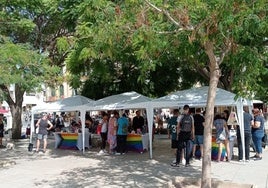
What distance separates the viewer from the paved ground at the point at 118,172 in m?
10.0

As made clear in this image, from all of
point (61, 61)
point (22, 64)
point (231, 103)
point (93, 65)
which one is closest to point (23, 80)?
point (22, 64)

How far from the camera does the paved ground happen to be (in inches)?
394

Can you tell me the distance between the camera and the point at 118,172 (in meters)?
11.8

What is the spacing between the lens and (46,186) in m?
9.98

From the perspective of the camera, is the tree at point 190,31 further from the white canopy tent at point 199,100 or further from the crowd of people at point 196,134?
the white canopy tent at point 199,100

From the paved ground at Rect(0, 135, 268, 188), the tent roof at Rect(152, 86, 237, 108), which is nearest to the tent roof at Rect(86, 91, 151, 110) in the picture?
the tent roof at Rect(152, 86, 237, 108)

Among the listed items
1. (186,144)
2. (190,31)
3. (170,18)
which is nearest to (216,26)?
→ (190,31)

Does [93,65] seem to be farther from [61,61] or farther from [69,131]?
[61,61]

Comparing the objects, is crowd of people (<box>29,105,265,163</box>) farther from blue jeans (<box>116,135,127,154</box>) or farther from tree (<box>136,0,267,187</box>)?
tree (<box>136,0,267,187</box>)

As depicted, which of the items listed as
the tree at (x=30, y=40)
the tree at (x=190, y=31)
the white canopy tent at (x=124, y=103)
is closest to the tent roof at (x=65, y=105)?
the white canopy tent at (x=124, y=103)

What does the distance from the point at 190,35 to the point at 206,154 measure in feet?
7.60

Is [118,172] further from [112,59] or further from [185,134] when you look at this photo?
[112,59]

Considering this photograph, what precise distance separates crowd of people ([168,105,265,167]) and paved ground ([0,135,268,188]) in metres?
0.44

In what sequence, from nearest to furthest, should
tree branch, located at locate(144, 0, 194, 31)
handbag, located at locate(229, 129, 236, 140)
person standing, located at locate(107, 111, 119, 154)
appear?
tree branch, located at locate(144, 0, 194, 31) < handbag, located at locate(229, 129, 236, 140) < person standing, located at locate(107, 111, 119, 154)
